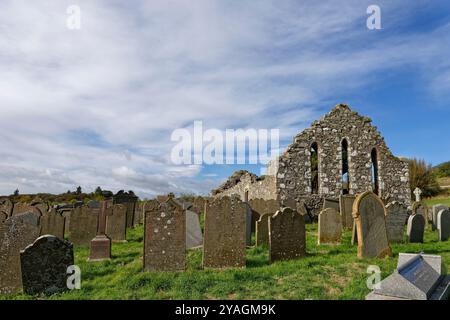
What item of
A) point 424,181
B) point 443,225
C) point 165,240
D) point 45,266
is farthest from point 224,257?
point 424,181

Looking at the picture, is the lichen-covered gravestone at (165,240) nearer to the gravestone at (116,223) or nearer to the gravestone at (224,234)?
the gravestone at (224,234)

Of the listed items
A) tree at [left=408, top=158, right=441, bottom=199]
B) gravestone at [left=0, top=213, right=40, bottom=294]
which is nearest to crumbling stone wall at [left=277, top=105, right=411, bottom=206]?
gravestone at [left=0, top=213, right=40, bottom=294]

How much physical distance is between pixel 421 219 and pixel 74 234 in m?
10.7

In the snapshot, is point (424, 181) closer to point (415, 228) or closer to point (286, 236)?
point (415, 228)

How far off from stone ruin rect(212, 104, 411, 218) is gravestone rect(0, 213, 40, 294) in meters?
11.0

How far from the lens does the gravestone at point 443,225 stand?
1093cm

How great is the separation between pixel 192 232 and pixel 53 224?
5234 mm

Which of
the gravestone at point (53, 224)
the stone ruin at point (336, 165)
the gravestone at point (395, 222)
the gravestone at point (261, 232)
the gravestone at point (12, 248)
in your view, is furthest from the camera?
the stone ruin at point (336, 165)

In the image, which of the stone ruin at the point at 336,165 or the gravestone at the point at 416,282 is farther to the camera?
the stone ruin at the point at 336,165

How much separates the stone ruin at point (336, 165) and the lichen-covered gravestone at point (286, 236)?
748 cm

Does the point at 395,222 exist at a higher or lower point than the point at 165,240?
higher

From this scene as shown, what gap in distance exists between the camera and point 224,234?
25.9ft

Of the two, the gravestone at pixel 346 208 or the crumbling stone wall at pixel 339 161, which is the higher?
the crumbling stone wall at pixel 339 161

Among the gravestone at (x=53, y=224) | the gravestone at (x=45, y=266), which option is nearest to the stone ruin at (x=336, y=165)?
the gravestone at (x=53, y=224)
